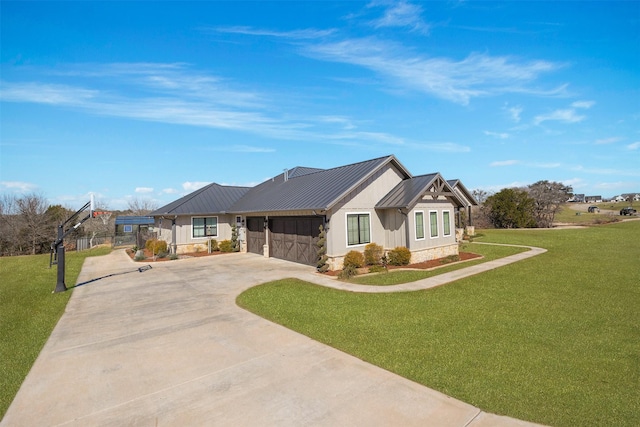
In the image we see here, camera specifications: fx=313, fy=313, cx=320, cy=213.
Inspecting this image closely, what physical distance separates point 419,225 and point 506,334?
10410mm

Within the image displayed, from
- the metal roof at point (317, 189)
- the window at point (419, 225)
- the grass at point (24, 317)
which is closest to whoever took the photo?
the grass at point (24, 317)

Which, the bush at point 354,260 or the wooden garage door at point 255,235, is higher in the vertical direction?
the wooden garage door at point 255,235

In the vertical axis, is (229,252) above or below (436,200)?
below

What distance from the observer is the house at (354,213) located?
15.9 meters

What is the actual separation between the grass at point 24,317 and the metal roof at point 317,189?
A: 10.3 metres

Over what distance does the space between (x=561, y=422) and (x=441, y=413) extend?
149cm

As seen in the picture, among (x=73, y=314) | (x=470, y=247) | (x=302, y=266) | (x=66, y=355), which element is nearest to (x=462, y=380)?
(x=66, y=355)

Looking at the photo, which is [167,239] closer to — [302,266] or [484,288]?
[302,266]

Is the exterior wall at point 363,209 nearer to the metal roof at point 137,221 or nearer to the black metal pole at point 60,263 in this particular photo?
the black metal pole at point 60,263

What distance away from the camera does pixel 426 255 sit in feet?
57.5

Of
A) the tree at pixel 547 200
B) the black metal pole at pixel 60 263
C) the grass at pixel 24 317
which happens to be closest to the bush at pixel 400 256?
the grass at pixel 24 317

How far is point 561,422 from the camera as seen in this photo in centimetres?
409

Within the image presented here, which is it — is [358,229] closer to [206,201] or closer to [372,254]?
[372,254]

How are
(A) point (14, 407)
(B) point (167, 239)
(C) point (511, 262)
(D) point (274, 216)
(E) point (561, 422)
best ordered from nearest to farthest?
(E) point (561, 422) → (A) point (14, 407) → (C) point (511, 262) → (D) point (274, 216) → (B) point (167, 239)
